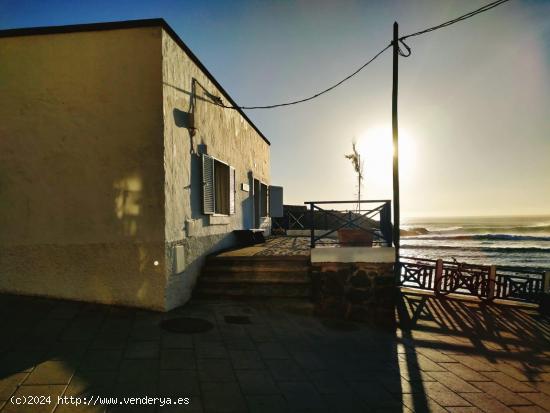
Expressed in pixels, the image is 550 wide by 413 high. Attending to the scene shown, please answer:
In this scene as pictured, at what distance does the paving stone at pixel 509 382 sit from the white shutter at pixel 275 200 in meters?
9.80

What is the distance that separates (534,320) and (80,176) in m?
10.5

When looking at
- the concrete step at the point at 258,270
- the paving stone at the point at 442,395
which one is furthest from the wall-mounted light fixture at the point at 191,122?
the paving stone at the point at 442,395

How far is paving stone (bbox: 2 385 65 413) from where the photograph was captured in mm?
2475

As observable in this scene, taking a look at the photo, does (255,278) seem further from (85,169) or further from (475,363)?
(475,363)

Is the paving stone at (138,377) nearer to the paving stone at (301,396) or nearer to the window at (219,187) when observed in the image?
the paving stone at (301,396)

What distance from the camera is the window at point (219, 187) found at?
22.7 ft

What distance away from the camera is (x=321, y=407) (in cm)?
289

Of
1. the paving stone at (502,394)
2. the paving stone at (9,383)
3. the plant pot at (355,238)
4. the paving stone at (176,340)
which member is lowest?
the paving stone at (502,394)

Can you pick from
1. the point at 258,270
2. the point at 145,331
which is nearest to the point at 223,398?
the point at 145,331

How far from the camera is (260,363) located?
3.70 meters

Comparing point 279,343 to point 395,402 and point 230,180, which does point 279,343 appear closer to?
point 395,402

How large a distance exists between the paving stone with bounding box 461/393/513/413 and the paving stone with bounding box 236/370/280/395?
85.9 inches

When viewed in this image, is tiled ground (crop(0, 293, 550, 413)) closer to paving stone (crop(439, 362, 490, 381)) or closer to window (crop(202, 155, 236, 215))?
paving stone (crop(439, 362, 490, 381))

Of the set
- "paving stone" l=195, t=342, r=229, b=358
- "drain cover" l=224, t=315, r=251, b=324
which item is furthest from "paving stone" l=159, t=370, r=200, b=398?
"drain cover" l=224, t=315, r=251, b=324
